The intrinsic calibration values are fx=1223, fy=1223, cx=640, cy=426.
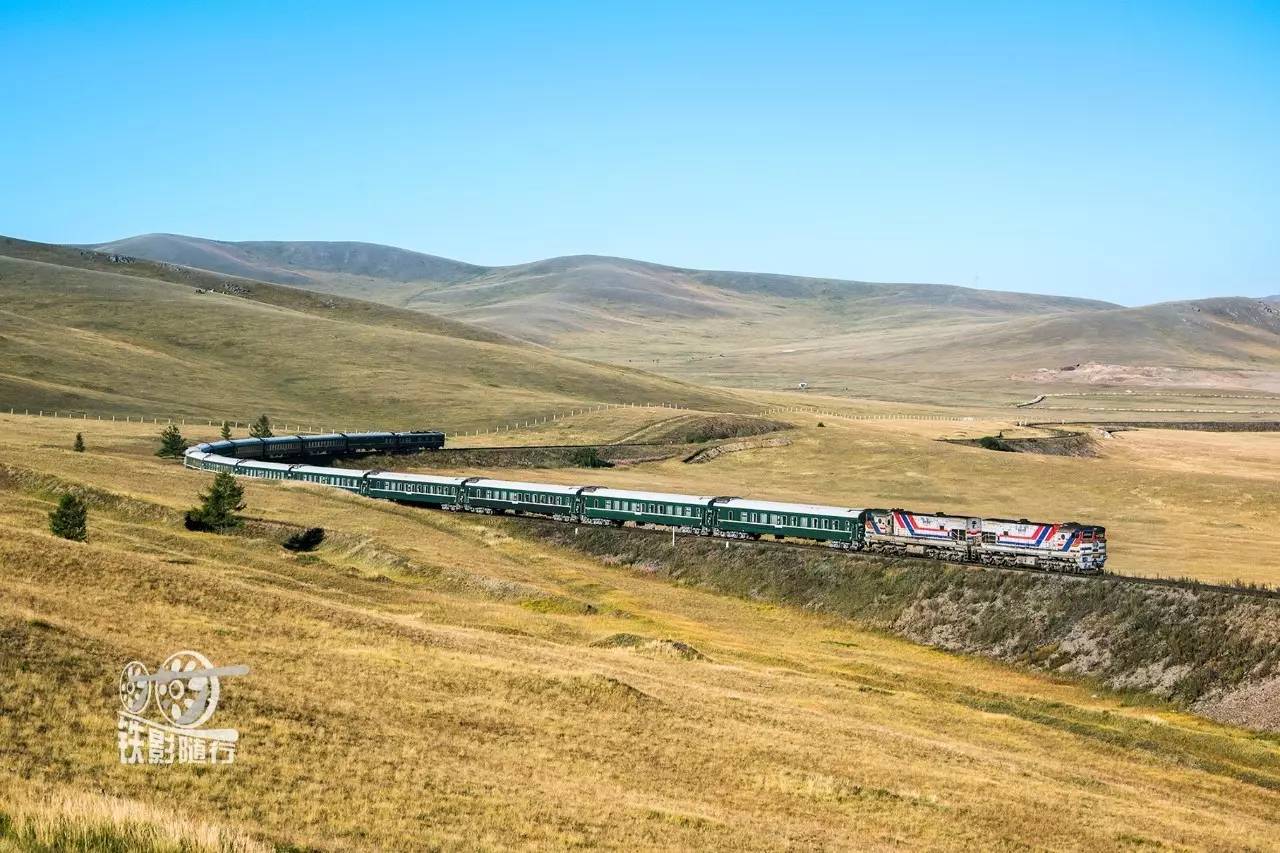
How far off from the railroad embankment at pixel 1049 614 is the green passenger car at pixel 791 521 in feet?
4.57

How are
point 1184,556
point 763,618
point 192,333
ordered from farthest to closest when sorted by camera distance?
point 192,333 < point 1184,556 < point 763,618

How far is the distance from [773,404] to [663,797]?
167 metres

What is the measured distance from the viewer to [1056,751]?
127 ft

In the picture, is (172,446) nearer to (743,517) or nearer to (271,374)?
(743,517)

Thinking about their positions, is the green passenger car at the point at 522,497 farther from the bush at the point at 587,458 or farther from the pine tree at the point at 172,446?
the bush at the point at 587,458

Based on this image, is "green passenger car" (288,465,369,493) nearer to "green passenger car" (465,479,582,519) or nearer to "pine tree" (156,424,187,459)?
"green passenger car" (465,479,582,519)

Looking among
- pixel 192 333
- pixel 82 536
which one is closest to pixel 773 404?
pixel 192 333

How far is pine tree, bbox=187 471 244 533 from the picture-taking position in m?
64.2

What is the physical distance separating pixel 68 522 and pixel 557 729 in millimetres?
29201

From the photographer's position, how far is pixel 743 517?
7112cm

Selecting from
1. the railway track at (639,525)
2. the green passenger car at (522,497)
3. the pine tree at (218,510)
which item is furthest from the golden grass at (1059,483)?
the pine tree at (218,510)

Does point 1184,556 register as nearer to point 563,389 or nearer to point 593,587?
point 593,587

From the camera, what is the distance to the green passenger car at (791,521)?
6650 centimetres

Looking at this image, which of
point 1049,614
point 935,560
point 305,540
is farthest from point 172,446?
point 1049,614
